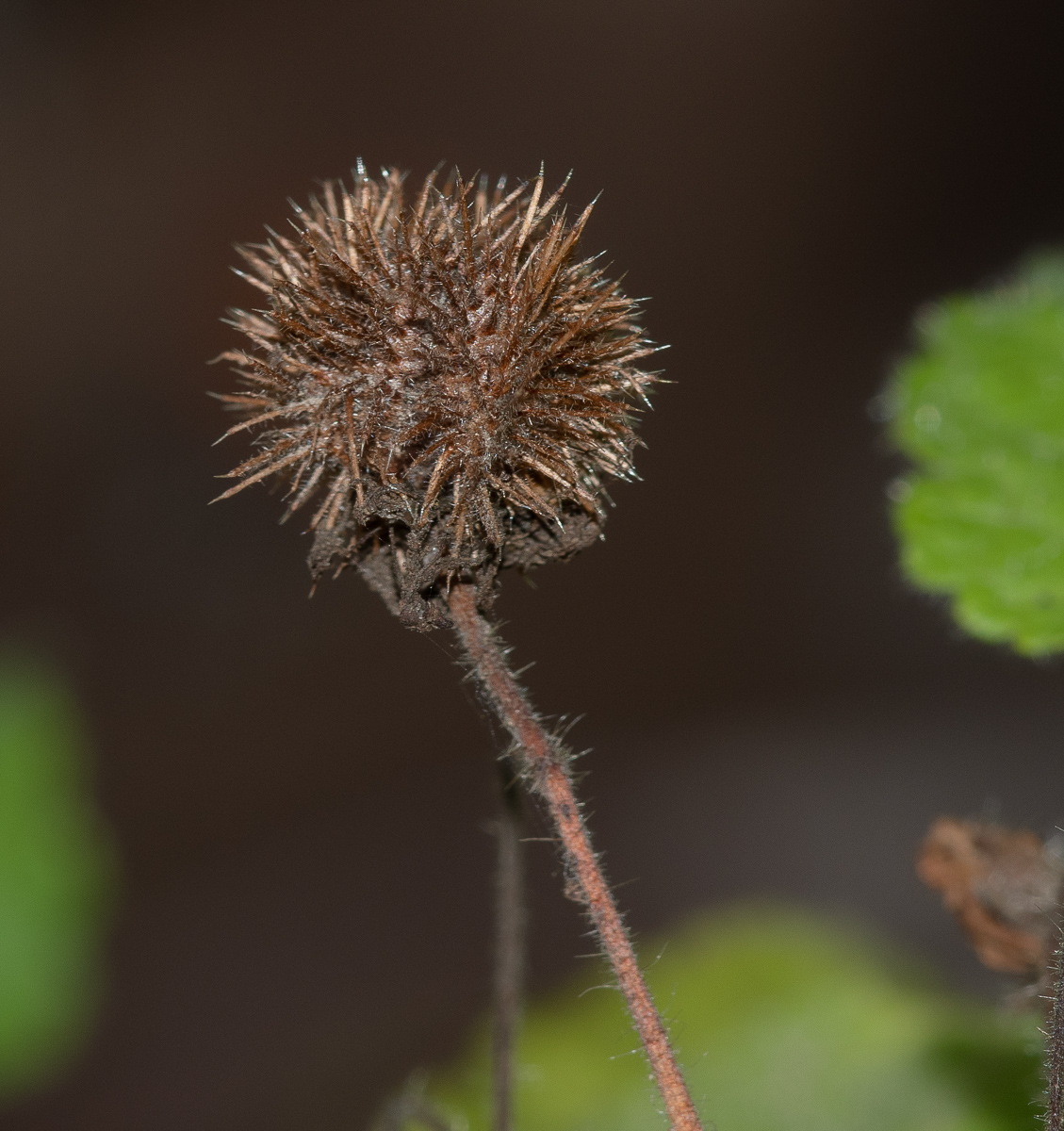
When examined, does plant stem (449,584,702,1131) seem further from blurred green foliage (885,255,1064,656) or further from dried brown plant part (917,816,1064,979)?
blurred green foliage (885,255,1064,656)

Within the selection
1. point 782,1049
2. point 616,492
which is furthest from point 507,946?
point 616,492

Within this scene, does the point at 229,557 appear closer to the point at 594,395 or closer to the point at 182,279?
the point at 182,279

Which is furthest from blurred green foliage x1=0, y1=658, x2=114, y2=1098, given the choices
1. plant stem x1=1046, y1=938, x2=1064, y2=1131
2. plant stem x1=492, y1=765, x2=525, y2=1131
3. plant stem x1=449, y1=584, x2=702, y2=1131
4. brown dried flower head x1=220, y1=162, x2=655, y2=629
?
plant stem x1=1046, y1=938, x2=1064, y2=1131

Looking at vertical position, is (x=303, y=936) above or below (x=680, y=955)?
above

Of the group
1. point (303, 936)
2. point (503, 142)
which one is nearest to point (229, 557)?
point (303, 936)

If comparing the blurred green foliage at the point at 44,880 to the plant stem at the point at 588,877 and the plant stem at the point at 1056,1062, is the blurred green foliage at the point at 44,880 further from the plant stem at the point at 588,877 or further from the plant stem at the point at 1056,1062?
the plant stem at the point at 1056,1062

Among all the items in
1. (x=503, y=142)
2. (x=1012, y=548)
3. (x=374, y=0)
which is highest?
(x=374, y=0)

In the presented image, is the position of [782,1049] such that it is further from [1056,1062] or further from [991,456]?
[1056,1062]
